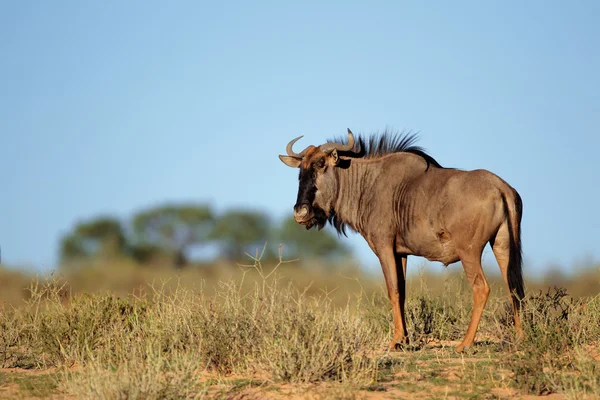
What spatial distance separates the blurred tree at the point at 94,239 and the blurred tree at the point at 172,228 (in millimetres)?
1033

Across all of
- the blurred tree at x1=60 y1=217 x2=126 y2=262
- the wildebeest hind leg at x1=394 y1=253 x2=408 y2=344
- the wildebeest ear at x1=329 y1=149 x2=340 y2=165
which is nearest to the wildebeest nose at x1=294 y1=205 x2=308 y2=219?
→ the wildebeest ear at x1=329 y1=149 x2=340 y2=165

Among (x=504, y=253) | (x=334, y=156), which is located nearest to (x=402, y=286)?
(x=504, y=253)

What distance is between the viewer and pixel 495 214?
1001 cm

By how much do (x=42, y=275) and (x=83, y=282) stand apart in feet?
61.0

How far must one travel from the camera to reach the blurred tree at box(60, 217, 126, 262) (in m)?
38.1

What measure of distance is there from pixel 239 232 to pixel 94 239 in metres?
7.64

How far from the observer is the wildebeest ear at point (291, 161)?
12508mm

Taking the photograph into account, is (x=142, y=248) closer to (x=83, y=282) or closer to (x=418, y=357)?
(x=83, y=282)

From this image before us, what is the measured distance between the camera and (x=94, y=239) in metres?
39.7

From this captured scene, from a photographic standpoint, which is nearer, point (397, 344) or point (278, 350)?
point (278, 350)

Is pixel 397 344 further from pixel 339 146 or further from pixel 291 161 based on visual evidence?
pixel 291 161

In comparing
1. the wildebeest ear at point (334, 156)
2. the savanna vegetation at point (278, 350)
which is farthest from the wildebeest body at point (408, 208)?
the savanna vegetation at point (278, 350)

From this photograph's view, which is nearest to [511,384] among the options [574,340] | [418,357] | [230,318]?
[574,340]

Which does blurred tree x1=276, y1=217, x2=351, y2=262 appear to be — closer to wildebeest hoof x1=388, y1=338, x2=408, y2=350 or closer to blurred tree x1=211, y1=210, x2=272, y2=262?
blurred tree x1=211, y1=210, x2=272, y2=262
